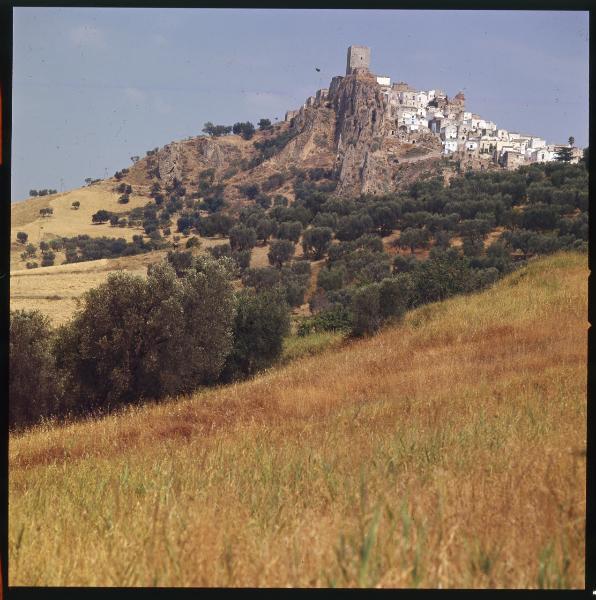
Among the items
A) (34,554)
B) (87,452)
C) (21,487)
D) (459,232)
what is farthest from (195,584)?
(459,232)

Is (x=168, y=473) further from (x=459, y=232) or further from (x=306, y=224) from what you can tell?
(x=306, y=224)

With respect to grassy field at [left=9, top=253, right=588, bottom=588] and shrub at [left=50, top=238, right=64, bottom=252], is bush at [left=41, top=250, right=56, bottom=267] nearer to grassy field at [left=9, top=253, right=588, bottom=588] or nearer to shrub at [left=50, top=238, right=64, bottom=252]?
Result: shrub at [left=50, top=238, right=64, bottom=252]

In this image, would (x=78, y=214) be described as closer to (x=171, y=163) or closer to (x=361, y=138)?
(x=171, y=163)

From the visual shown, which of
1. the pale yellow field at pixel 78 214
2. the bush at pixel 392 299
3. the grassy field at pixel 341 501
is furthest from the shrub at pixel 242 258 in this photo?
the grassy field at pixel 341 501

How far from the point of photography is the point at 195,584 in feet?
11.5

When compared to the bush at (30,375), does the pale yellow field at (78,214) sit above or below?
above

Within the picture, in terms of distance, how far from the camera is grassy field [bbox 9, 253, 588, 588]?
11.1 feet

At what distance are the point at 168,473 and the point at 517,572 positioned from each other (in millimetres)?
2808

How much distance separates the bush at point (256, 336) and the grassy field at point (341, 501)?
1493 cm

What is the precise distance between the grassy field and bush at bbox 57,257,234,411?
32.9 feet

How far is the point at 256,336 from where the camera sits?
24.1 m

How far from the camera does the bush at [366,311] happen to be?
21.8m

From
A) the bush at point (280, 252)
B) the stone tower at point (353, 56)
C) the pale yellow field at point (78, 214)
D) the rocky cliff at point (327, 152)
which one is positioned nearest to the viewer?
the stone tower at point (353, 56)

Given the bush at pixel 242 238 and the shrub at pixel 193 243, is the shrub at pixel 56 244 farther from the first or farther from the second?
the bush at pixel 242 238
